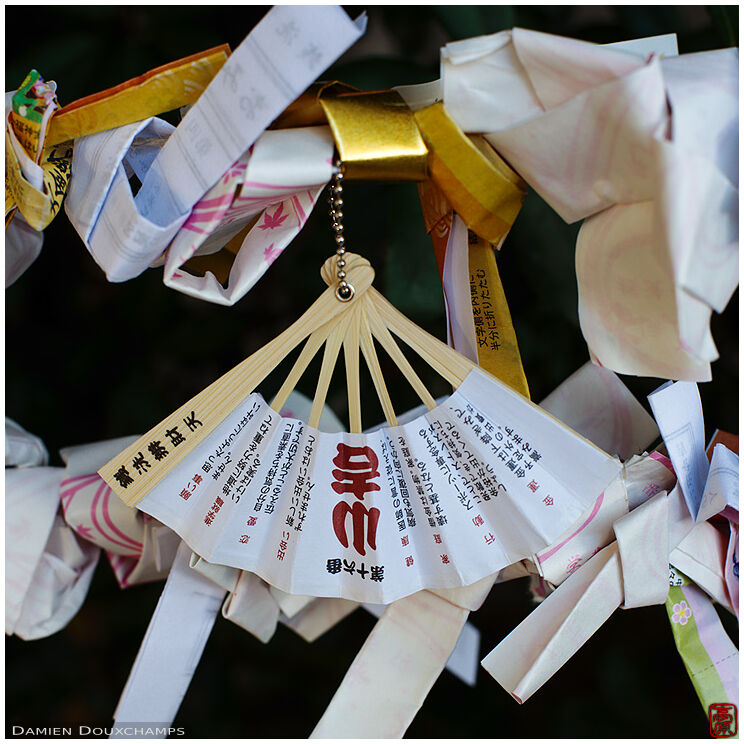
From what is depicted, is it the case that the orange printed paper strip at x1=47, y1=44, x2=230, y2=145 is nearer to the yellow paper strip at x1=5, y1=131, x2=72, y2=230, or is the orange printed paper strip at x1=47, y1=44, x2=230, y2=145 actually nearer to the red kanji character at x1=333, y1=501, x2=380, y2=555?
the yellow paper strip at x1=5, y1=131, x2=72, y2=230

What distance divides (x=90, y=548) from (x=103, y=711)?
41 centimetres

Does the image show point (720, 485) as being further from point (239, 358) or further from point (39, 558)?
point (239, 358)

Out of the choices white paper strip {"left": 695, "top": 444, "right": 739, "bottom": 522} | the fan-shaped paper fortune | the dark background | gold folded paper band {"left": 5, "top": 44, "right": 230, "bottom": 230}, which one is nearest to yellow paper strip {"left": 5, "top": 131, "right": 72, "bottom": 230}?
gold folded paper band {"left": 5, "top": 44, "right": 230, "bottom": 230}

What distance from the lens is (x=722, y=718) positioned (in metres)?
0.39

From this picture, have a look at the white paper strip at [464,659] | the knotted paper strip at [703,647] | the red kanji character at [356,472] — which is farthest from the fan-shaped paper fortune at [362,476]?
the white paper strip at [464,659]

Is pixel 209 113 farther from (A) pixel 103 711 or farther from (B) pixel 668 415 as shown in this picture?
(A) pixel 103 711

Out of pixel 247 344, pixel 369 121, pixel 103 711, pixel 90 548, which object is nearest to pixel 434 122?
pixel 369 121

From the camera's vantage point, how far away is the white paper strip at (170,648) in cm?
40

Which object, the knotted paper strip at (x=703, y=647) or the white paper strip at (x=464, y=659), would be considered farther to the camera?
the white paper strip at (x=464, y=659)

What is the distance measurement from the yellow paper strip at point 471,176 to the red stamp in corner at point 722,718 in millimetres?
288

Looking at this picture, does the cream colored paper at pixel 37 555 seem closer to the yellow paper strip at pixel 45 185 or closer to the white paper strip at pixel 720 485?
the yellow paper strip at pixel 45 185

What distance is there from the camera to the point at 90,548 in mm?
484

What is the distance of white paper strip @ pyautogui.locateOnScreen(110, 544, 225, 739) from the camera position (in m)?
0.40

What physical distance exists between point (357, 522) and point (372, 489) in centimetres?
2
